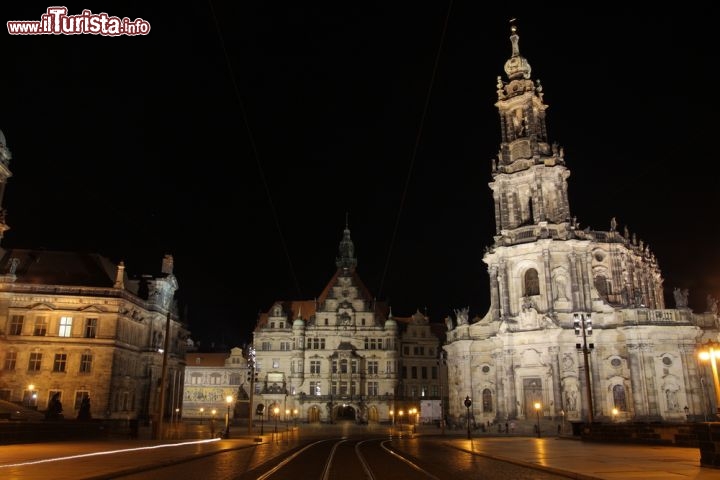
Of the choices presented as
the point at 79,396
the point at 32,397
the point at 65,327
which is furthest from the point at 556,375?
the point at 32,397

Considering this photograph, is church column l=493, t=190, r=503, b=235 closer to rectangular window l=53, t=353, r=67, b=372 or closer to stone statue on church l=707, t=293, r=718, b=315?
stone statue on church l=707, t=293, r=718, b=315

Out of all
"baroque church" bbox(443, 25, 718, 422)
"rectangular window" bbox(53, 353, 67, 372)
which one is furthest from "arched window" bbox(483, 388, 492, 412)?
"rectangular window" bbox(53, 353, 67, 372)

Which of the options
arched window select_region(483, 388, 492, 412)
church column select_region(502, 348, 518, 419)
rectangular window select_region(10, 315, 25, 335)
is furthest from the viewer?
arched window select_region(483, 388, 492, 412)

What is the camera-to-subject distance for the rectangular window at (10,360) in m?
47.2

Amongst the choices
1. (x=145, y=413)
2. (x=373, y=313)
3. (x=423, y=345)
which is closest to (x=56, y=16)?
(x=145, y=413)

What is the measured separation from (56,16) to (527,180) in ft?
143

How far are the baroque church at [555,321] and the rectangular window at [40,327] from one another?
3767 cm

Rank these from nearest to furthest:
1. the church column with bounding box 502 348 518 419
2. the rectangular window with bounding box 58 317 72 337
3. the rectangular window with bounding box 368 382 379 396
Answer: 1. the church column with bounding box 502 348 518 419
2. the rectangular window with bounding box 58 317 72 337
3. the rectangular window with bounding box 368 382 379 396

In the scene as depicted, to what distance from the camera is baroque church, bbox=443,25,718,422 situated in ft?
151

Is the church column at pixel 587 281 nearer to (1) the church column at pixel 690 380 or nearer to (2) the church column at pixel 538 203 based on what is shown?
(2) the church column at pixel 538 203

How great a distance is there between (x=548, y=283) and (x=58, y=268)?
45.4 meters

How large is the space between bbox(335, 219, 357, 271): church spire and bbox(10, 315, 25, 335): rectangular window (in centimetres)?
4233

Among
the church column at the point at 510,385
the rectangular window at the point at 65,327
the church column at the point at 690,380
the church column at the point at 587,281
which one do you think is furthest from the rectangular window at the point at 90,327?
the church column at the point at 690,380

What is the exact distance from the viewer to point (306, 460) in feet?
64.0
